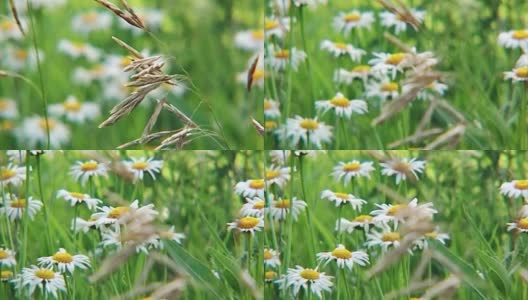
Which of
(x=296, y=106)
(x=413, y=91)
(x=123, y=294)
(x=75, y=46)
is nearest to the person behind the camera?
(x=413, y=91)

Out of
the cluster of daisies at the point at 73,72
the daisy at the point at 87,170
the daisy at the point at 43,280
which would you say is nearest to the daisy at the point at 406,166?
the daisy at the point at 87,170

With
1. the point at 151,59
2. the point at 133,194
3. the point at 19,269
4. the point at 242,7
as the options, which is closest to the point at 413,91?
the point at 151,59

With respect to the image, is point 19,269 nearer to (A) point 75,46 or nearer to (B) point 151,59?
(B) point 151,59

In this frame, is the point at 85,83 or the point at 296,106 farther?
the point at 85,83

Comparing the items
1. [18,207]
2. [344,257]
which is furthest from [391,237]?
[18,207]

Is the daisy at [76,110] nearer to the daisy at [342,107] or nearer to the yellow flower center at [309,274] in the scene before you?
the daisy at [342,107]

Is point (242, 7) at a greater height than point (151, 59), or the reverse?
point (242, 7)

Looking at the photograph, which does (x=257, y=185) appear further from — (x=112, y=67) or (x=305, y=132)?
Result: (x=112, y=67)
